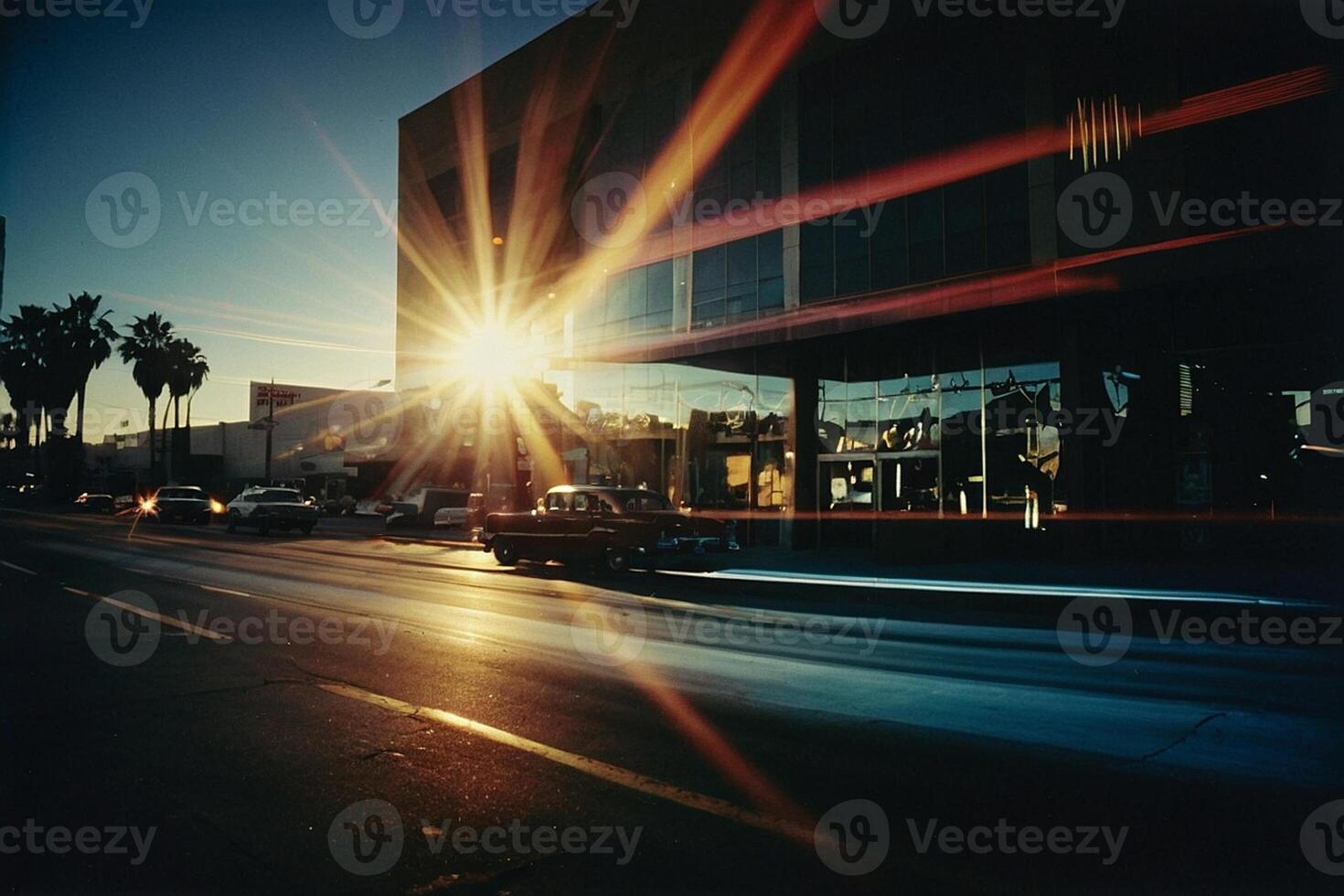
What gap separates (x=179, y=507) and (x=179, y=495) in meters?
0.93

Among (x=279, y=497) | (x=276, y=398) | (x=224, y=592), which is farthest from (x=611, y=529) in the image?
(x=276, y=398)

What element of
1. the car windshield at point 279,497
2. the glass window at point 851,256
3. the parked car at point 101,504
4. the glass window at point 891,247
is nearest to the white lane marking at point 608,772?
the glass window at point 891,247

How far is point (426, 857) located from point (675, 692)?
3613 mm

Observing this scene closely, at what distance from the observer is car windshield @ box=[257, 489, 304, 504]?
33.2 meters

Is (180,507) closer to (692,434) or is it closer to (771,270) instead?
(692,434)

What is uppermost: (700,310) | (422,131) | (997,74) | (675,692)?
(422,131)

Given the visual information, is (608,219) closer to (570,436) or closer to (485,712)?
(570,436)

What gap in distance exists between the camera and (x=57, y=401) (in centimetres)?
7050

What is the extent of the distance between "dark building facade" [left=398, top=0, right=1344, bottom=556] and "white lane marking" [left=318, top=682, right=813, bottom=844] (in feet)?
49.9

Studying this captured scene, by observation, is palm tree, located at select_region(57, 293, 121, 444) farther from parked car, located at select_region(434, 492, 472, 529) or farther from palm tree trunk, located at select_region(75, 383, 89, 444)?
parked car, located at select_region(434, 492, 472, 529)

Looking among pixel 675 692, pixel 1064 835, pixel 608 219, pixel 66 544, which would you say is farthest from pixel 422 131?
pixel 1064 835

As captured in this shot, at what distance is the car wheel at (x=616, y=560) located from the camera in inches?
726

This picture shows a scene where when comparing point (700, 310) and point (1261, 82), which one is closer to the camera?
point (1261, 82)

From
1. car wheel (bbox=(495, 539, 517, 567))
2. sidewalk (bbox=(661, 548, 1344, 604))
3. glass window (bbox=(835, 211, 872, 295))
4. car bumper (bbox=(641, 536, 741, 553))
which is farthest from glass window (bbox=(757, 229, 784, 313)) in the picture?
car wheel (bbox=(495, 539, 517, 567))
